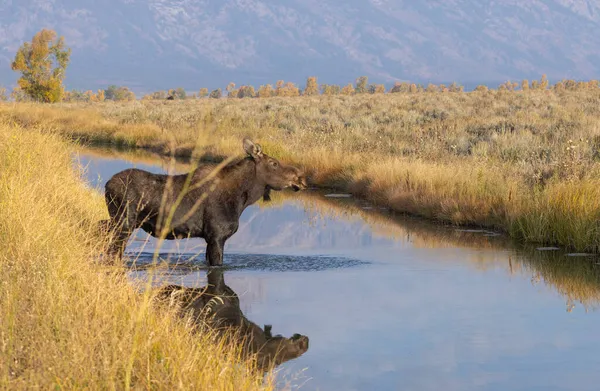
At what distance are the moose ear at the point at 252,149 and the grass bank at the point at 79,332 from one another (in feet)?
8.22

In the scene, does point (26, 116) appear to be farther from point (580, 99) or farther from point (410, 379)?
point (410, 379)

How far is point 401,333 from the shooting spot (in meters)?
9.13

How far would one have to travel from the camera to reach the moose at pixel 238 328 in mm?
8172

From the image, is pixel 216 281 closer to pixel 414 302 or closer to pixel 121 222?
pixel 121 222

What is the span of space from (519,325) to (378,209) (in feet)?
34.4

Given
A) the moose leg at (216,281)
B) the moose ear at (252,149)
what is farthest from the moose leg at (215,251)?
the moose ear at (252,149)

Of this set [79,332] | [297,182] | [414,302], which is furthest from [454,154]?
[79,332]

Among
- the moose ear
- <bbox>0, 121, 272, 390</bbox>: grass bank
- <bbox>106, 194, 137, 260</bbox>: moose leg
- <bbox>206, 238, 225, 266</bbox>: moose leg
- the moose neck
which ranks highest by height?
the moose ear

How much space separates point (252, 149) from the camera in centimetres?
1173

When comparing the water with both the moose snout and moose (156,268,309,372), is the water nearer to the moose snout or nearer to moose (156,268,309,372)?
moose (156,268,309,372)

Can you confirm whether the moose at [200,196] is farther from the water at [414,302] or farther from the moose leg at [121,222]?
the water at [414,302]

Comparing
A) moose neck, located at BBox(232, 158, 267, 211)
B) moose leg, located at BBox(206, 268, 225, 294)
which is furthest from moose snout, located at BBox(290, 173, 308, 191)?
moose leg, located at BBox(206, 268, 225, 294)

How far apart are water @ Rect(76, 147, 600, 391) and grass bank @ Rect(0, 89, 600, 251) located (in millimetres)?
731

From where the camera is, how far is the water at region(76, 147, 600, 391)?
25.9ft
